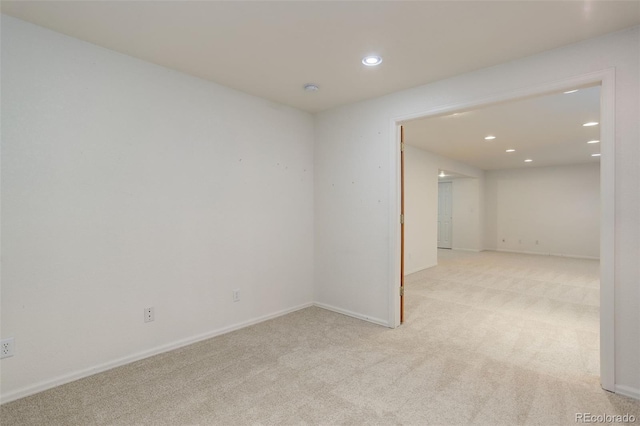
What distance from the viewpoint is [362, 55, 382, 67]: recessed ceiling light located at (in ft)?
8.27

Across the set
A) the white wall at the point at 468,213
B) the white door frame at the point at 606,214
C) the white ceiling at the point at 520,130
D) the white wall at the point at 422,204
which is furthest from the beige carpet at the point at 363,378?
the white wall at the point at 468,213

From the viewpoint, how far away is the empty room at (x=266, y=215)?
6.55 ft

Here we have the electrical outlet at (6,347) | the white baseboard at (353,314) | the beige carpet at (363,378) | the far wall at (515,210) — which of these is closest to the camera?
the beige carpet at (363,378)

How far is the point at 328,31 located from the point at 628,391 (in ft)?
10.1

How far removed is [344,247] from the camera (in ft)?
12.4

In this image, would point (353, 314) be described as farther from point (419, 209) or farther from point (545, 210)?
point (545, 210)

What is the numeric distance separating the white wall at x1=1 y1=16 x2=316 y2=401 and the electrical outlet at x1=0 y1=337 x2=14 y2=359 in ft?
0.13

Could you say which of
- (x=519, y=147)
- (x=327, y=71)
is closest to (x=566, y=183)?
(x=519, y=147)

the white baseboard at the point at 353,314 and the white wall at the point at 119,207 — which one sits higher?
the white wall at the point at 119,207

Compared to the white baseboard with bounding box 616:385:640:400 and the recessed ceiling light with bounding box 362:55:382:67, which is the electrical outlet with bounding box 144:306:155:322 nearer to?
the recessed ceiling light with bounding box 362:55:382:67

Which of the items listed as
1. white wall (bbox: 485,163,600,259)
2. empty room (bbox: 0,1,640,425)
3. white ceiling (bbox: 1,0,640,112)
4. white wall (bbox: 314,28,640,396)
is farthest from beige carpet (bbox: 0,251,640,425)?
white wall (bbox: 485,163,600,259)

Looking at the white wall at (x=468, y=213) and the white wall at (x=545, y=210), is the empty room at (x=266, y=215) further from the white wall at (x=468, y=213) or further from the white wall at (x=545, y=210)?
the white wall at (x=545, y=210)

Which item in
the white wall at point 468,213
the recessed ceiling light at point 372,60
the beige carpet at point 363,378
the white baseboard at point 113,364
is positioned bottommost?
the beige carpet at point 363,378

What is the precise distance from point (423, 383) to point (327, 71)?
8.42 ft
